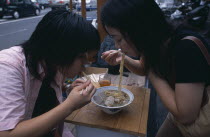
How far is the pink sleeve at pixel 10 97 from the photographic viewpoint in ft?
2.92

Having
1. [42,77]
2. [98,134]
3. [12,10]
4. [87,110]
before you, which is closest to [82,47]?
[42,77]

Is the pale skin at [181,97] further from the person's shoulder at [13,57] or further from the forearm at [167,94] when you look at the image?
the person's shoulder at [13,57]

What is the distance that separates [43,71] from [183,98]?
0.96 metres

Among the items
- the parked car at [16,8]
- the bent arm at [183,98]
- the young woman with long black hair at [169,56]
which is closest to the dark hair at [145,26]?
the young woman with long black hair at [169,56]

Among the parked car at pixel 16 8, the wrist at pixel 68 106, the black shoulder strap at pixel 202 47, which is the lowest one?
the wrist at pixel 68 106

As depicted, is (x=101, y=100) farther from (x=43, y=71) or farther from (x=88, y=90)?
(x=43, y=71)

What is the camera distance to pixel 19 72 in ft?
3.37

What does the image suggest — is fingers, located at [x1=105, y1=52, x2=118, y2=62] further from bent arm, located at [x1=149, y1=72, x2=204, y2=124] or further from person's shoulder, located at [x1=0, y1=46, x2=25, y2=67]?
person's shoulder, located at [x1=0, y1=46, x2=25, y2=67]

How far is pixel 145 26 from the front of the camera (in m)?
1.24

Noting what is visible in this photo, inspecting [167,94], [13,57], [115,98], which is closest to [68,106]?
[13,57]

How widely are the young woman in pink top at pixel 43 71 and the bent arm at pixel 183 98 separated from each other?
52 cm

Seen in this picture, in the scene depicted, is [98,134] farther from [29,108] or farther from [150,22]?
[150,22]

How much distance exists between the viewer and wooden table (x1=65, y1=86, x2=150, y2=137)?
134 cm

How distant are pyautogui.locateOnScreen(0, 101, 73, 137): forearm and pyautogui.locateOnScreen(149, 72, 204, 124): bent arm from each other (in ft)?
2.20
